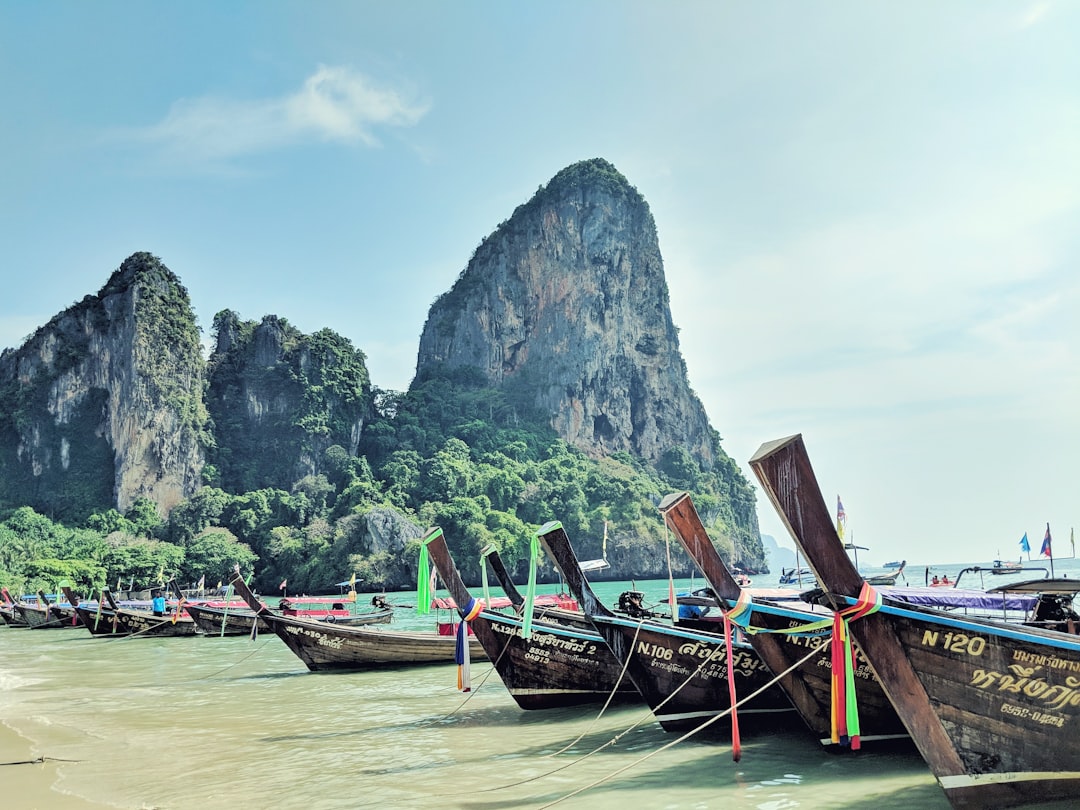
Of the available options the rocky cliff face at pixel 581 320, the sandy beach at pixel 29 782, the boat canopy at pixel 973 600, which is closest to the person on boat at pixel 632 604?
the boat canopy at pixel 973 600

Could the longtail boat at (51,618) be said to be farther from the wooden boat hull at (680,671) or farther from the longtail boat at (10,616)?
the wooden boat hull at (680,671)

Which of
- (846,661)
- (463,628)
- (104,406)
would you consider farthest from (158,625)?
(104,406)

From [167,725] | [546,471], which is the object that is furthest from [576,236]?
[167,725]

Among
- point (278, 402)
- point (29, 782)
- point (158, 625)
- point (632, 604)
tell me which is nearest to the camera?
point (29, 782)

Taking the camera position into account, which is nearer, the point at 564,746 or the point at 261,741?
the point at 564,746

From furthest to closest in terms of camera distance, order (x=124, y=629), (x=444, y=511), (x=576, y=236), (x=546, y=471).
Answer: (x=576, y=236), (x=546, y=471), (x=444, y=511), (x=124, y=629)

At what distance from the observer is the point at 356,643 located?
53.7 ft

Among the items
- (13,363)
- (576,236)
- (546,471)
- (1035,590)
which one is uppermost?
(576,236)

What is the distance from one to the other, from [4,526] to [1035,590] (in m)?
68.3

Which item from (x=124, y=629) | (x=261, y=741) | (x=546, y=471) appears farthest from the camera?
(x=546, y=471)

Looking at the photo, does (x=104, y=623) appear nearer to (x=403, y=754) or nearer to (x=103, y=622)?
(x=103, y=622)

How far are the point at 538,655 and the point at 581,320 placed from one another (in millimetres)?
93675

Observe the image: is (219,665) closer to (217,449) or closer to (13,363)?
(217,449)

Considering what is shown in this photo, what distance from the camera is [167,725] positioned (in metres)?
12.3
